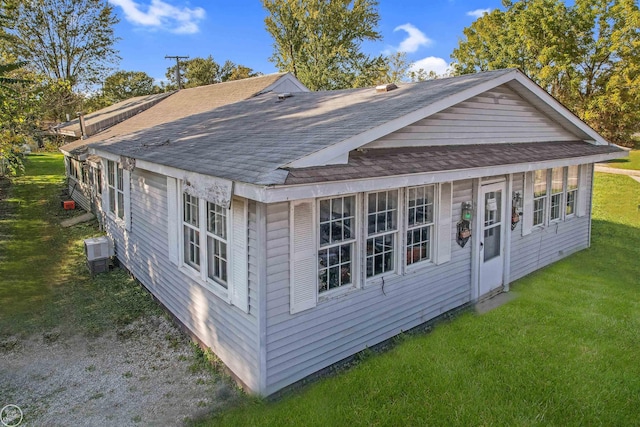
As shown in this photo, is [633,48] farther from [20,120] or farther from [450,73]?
[20,120]

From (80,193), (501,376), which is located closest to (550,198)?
(501,376)

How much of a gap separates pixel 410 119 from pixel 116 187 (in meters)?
6.94

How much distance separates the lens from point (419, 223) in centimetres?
672

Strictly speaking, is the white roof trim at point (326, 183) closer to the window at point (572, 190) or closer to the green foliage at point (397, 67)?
the window at point (572, 190)

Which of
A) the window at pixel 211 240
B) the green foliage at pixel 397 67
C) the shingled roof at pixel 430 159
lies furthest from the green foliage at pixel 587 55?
the window at pixel 211 240

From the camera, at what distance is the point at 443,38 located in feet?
154

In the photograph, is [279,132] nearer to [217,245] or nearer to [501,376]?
[217,245]

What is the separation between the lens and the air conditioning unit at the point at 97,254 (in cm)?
940

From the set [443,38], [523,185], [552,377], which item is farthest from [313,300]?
[443,38]

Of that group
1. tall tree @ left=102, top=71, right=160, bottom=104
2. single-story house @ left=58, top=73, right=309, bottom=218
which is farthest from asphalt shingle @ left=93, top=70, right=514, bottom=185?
tall tree @ left=102, top=71, right=160, bottom=104

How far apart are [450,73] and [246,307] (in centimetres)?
4221

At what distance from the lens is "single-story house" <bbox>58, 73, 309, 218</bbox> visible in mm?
14133

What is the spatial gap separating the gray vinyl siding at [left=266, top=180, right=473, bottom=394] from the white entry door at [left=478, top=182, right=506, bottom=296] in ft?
1.44

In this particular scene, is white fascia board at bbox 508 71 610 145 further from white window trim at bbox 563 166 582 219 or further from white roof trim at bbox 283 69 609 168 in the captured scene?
white window trim at bbox 563 166 582 219
